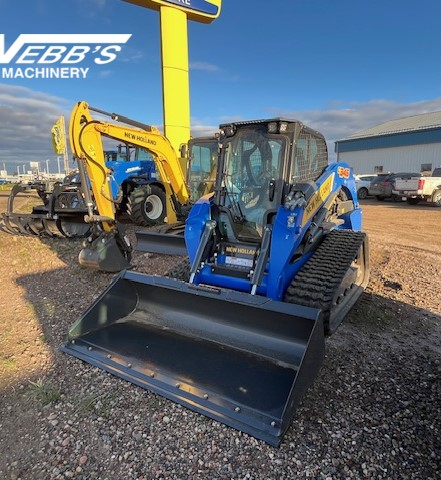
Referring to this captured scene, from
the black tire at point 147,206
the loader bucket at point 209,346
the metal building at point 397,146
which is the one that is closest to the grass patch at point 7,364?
the loader bucket at point 209,346

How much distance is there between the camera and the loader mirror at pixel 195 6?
1116 cm

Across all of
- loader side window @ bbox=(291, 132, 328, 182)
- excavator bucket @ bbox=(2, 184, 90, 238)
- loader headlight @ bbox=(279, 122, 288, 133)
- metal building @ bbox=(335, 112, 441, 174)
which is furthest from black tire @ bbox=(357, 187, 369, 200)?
loader headlight @ bbox=(279, 122, 288, 133)

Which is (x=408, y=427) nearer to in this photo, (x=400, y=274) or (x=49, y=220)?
(x=400, y=274)

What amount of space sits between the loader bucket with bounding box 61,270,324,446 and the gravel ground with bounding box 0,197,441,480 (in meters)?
0.13

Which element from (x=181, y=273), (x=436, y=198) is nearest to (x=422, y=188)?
(x=436, y=198)

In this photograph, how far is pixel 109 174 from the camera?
24.5 ft

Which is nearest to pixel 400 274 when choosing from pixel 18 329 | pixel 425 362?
pixel 425 362

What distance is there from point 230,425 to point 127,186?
349 inches

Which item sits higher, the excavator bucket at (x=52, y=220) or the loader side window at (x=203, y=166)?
the loader side window at (x=203, y=166)

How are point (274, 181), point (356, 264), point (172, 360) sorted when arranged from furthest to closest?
point (356, 264)
point (274, 181)
point (172, 360)

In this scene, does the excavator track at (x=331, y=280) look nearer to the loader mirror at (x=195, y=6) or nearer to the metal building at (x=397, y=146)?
the loader mirror at (x=195, y=6)

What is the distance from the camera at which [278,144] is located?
4215mm

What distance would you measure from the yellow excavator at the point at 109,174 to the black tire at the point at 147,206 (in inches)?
48.3

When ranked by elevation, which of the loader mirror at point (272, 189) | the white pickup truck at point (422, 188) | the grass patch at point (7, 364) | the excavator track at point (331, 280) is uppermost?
the loader mirror at point (272, 189)
